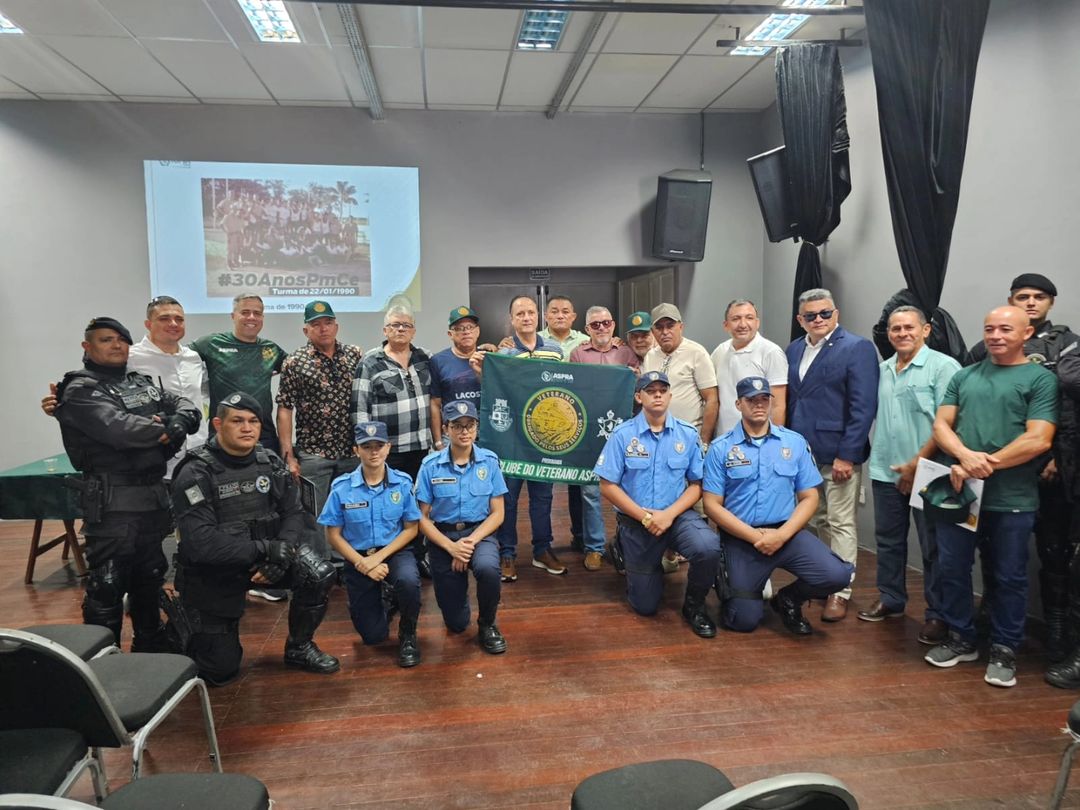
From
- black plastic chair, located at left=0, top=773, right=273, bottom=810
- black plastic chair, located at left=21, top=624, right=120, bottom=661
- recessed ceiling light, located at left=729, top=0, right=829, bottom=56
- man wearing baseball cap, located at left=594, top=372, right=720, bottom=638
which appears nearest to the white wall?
recessed ceiling light, located at left=729, top=0, right=829, bottom=56

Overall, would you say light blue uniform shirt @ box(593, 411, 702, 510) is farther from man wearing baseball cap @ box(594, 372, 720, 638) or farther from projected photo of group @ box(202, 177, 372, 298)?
projected photo of group @ box(202, 177, 372, 298)

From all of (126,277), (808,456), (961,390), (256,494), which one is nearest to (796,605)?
(808,456)

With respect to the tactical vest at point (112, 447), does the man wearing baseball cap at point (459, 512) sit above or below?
below

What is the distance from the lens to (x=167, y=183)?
5727mm

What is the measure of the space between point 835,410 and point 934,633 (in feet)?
3.96

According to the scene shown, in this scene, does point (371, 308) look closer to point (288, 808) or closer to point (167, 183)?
point (167, 183)

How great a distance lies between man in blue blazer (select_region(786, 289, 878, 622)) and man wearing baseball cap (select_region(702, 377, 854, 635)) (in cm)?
25

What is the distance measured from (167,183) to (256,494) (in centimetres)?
447

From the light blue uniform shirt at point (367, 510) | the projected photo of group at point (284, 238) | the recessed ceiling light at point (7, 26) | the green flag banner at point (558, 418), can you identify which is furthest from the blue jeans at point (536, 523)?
the recessed ceiling light at point (7, 26)

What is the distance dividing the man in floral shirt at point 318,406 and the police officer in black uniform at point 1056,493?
136 inches

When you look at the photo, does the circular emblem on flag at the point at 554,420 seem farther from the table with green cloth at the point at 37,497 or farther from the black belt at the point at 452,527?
the table with green cloth at the point at 37,497

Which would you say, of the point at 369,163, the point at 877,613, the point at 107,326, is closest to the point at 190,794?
the point at 107,326

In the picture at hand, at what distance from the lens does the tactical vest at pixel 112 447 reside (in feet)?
8.74

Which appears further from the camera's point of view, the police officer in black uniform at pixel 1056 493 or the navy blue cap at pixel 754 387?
the navy blue cap at pixel 754 387
